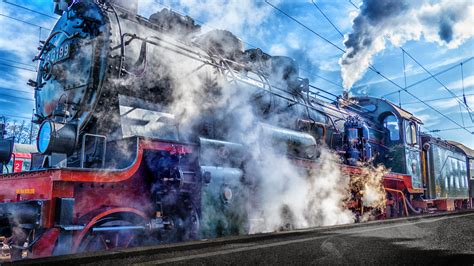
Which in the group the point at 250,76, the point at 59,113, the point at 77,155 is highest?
the point at 250,76

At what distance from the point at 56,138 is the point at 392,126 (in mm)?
8818

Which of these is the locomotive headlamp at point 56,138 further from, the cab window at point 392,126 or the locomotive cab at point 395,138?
the cab window at point 392,126

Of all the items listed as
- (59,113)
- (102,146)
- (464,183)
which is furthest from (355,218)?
(464,183)

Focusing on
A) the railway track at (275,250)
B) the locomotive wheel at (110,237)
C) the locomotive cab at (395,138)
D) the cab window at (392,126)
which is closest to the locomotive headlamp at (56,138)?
the locomotive wheel at (110,237)

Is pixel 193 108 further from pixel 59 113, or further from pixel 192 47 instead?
pixel 59 113

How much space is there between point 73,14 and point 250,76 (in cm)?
275

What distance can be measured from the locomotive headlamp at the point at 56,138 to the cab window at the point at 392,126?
8.47 meters

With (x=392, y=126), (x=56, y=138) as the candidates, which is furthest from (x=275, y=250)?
(x=392, y=126)

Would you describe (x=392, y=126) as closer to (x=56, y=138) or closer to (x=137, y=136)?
(x=137, y=136)

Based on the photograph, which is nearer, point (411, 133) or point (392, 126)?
point (392, 126)

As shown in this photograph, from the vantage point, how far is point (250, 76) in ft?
20.8

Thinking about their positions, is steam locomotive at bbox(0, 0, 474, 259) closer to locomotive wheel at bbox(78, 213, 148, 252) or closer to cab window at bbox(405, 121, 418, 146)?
locomotive wheel at bbox(78, 213, 148, 252)

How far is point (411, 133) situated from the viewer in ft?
35.0

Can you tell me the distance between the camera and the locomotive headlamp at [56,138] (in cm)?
399
